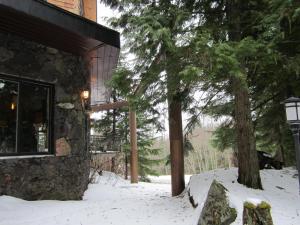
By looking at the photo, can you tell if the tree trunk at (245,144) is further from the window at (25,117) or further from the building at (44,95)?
the window at (25,117)

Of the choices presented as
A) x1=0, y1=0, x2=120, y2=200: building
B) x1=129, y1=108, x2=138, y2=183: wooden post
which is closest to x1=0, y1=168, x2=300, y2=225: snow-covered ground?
x1=0, y1=0, x2=120, y2=200: building

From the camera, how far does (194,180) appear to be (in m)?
7.32

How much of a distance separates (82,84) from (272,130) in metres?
6.46

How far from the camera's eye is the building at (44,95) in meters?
5.80

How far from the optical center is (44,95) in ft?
22.1

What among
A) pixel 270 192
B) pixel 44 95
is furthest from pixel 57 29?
pixel 270 192

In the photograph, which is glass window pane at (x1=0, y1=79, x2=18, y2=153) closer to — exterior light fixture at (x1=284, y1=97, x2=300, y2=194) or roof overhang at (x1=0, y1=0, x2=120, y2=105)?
roof overhang at (x1=0, y1=0, x2=120, y2=105)

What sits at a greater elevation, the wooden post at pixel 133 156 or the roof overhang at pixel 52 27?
the roof overhang at pixel 52 27

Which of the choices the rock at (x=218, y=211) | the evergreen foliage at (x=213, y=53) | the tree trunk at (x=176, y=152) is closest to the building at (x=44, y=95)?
the evergreen foliage at (x=213, y=53)

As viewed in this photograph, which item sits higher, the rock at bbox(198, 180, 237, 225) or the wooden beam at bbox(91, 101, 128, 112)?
the wooden beam at bbox(91, 101, 128, 112)

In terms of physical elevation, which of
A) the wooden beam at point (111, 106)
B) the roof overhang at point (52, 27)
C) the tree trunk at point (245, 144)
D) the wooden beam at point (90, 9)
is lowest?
the tree trunk at point (245, 144)

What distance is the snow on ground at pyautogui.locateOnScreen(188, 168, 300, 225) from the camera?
16.5ft

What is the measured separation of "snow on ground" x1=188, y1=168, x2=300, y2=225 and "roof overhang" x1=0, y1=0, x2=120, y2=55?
3404 mm

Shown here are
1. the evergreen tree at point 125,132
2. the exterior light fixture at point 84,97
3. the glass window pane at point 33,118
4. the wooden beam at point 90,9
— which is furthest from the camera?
the evergreen tree at point 125,132
